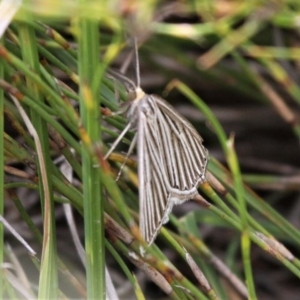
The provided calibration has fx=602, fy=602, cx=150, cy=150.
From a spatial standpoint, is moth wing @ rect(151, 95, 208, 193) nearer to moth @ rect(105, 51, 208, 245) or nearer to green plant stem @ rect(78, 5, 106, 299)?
moth @ rect(105, 51, 208, 245)

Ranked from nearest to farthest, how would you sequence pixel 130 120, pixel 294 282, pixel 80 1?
pixel 80 1 < pixel 130 120 < pixel 294 282

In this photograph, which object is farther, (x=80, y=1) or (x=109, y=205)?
(x=109, y=205)

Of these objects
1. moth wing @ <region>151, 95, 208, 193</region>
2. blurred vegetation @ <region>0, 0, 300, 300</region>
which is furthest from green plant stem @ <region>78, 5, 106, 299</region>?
moth wing @ <region>151, 95, 208, 193</region>

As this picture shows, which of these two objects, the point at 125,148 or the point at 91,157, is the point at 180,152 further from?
the point at 125,148

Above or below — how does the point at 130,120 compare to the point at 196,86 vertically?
below

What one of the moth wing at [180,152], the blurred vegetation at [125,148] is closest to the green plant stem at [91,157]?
the blurred vegetation at [125,148]

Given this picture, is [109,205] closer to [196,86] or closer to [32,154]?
[32,154]

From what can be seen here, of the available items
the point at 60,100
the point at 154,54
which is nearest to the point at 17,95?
the point at 60,100

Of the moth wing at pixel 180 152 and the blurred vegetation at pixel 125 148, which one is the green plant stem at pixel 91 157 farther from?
the moth wing at pixel 180 152
